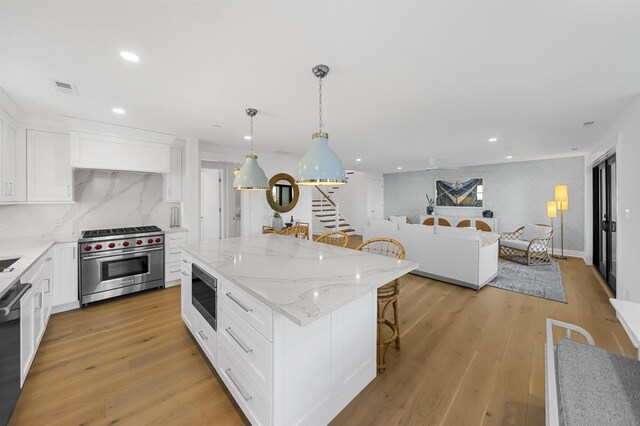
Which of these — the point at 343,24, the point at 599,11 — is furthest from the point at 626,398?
the point at 343,24

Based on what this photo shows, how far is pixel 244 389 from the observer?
155 centimetres

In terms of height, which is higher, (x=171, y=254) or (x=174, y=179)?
(x=174, y=179)

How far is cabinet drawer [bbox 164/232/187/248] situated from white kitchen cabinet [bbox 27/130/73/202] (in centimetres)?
119

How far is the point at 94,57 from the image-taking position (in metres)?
1.77

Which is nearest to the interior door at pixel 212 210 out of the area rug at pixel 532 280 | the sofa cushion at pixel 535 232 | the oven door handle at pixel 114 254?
the oven door handle at pixel 114 254

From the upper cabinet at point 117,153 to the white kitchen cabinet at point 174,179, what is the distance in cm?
25

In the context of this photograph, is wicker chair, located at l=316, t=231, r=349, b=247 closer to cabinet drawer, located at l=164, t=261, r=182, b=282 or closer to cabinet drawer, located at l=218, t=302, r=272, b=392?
cabinet drawer, located at l=218, t=302, r=272, b=392

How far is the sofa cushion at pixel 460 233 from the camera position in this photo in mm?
3852

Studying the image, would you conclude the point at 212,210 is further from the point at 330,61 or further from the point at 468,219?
the point at 468,219

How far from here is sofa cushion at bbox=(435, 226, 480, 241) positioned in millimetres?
3852

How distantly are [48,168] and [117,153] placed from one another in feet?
2.38

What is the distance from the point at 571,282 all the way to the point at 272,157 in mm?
5808

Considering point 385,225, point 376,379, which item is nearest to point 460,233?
point 385,225

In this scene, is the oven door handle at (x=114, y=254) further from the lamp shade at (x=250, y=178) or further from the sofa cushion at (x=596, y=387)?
the sofa cushion at (x=596, y=387)
